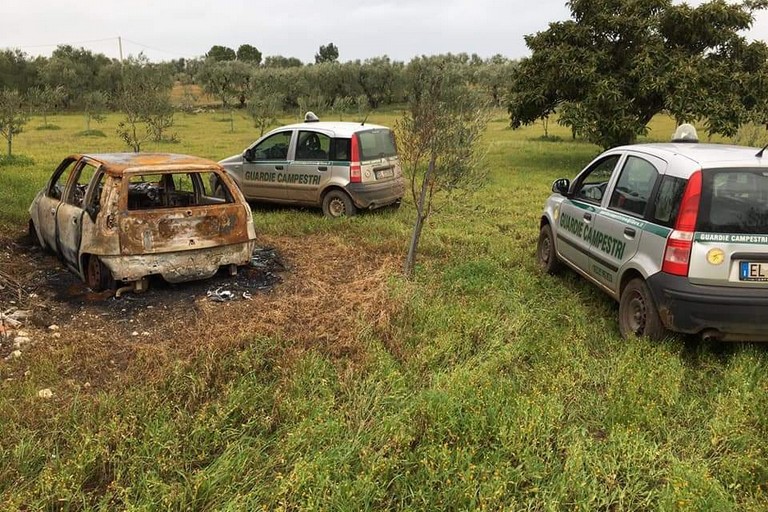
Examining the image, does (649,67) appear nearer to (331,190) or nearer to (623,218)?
(331,190)

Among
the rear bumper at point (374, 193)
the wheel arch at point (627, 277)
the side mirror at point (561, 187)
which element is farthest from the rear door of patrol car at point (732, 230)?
the rear bumper at point (374, 193)

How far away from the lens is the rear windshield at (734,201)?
3901mm

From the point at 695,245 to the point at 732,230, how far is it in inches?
11.0

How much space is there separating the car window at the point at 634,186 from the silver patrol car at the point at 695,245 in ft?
0.04

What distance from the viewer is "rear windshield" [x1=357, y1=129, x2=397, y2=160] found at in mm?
9070

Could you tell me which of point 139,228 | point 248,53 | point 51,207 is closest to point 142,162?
point 139,228

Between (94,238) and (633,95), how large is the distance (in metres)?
14.3

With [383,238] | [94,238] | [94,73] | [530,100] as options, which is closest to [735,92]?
[530,100]

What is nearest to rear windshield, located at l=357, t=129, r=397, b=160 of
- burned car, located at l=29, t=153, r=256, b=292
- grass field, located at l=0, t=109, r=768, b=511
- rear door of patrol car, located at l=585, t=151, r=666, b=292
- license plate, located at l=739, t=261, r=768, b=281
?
burned car, located at l=29, t=153, r=256, b=292

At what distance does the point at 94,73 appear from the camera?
168 feet

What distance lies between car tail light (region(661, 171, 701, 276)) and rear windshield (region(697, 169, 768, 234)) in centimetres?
5

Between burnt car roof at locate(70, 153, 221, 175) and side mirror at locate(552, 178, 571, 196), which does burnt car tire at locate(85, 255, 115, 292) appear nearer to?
burnt car roof at locate(70, 153, 221, 175)

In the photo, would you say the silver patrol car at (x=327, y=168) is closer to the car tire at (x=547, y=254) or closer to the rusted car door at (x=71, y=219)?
the car tire at (x=547, y=254)

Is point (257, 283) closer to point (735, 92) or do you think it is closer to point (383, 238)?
point (383, 238)
